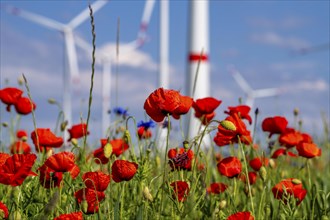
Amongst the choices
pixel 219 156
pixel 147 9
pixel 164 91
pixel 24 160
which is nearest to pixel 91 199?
pixel 24 160

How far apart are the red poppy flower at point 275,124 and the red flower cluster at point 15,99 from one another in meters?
1.41

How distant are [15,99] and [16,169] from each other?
159 cm

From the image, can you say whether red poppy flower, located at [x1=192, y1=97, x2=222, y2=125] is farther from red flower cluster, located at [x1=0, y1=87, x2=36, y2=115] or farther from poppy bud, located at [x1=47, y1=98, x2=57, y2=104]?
red flower cluster, located at [x1=0, y1=87, x2=36, y2=115]

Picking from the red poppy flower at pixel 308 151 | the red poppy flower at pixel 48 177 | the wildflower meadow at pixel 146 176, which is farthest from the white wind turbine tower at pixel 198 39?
the red poppy flower at pixel 48 177

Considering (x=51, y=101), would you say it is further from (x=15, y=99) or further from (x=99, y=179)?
(x=99, y=179)

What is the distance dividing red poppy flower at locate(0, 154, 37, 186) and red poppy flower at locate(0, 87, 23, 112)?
150cm

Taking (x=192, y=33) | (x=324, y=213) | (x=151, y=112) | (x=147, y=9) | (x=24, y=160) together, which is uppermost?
(x=147, y=9)

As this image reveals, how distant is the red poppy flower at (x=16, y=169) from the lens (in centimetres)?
193

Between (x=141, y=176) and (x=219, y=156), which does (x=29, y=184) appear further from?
(x=219, y=156)

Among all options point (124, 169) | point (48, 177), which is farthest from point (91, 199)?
point (48, 177)

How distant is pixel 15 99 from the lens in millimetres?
3549

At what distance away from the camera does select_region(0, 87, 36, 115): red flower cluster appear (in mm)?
3477

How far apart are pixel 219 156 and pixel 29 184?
1.87 metres

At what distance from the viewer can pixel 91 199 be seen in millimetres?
2131
